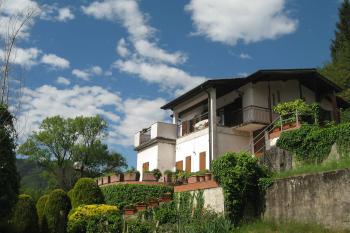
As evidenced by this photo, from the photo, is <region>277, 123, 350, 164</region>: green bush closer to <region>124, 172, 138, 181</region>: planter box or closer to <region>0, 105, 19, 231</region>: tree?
<region>124, 172, 138, 181</region>: planter box

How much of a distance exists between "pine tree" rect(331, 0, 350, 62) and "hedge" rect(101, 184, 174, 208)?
39.5 m

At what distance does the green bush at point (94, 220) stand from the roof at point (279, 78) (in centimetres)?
1189

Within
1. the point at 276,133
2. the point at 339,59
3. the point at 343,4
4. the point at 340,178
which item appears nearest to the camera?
the point at 340,178

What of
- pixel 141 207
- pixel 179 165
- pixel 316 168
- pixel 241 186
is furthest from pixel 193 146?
pixel 316 168

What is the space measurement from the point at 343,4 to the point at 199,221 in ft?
168

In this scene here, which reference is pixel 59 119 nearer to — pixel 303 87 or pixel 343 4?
pixel 303 87

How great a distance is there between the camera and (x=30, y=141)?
167ft

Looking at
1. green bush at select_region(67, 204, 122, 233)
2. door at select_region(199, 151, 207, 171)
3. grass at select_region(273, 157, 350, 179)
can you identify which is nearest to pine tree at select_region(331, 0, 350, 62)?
door at select_region(199, 151, 207, 171)

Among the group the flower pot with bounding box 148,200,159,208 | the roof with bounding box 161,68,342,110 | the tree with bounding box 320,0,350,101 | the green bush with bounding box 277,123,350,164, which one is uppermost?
the tree with bounding box 320,0,350,101

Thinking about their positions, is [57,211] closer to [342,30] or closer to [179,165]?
[179,165]

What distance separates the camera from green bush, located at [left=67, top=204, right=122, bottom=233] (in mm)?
18000

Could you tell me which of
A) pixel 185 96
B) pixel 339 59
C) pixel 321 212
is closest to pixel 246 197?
pixel 321 212

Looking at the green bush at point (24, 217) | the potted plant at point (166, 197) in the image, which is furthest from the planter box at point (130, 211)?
the green bush at point (24, 217)

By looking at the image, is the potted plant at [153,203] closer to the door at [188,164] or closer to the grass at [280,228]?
the grass at [280,228]
